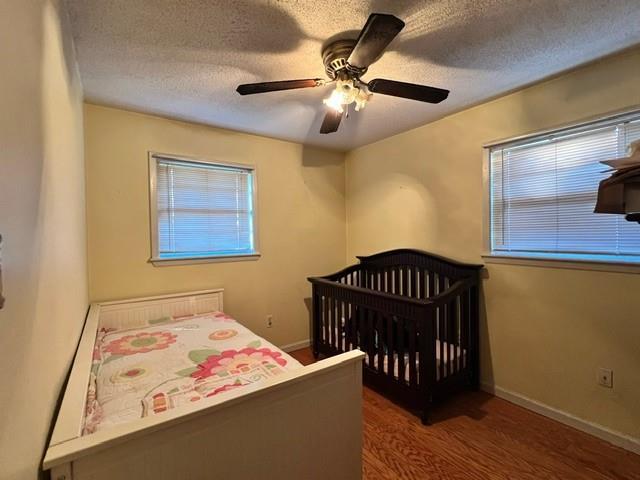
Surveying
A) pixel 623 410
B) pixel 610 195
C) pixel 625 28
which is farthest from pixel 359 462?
pixel 625 28

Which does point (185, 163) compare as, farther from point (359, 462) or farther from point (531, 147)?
Result: point (531, 147)

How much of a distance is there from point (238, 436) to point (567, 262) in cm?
220

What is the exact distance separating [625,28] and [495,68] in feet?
1.89

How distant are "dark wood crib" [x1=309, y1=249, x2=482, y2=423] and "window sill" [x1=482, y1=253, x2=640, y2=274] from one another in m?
0.18

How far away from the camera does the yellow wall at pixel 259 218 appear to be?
2414 mm

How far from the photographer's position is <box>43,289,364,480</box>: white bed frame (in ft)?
2.61

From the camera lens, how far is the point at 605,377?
185 centimetres

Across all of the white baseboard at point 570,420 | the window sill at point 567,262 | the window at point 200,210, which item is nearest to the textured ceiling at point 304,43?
the window at point 200,210

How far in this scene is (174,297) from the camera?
2633 millimetres

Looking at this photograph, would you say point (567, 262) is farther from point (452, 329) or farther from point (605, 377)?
point (452, 329)

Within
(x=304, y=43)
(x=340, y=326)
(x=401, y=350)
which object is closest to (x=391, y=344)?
(x=401, y=350)

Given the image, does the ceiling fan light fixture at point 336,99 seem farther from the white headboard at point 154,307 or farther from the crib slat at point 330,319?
the white headboard at point 154,307

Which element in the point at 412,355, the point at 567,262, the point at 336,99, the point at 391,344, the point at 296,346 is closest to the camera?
the point at 336,99

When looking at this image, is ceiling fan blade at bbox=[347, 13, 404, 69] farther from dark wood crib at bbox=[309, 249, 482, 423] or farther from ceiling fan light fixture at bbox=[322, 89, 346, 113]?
dark wood crib at bbox=[309, 249, 482, 423]
